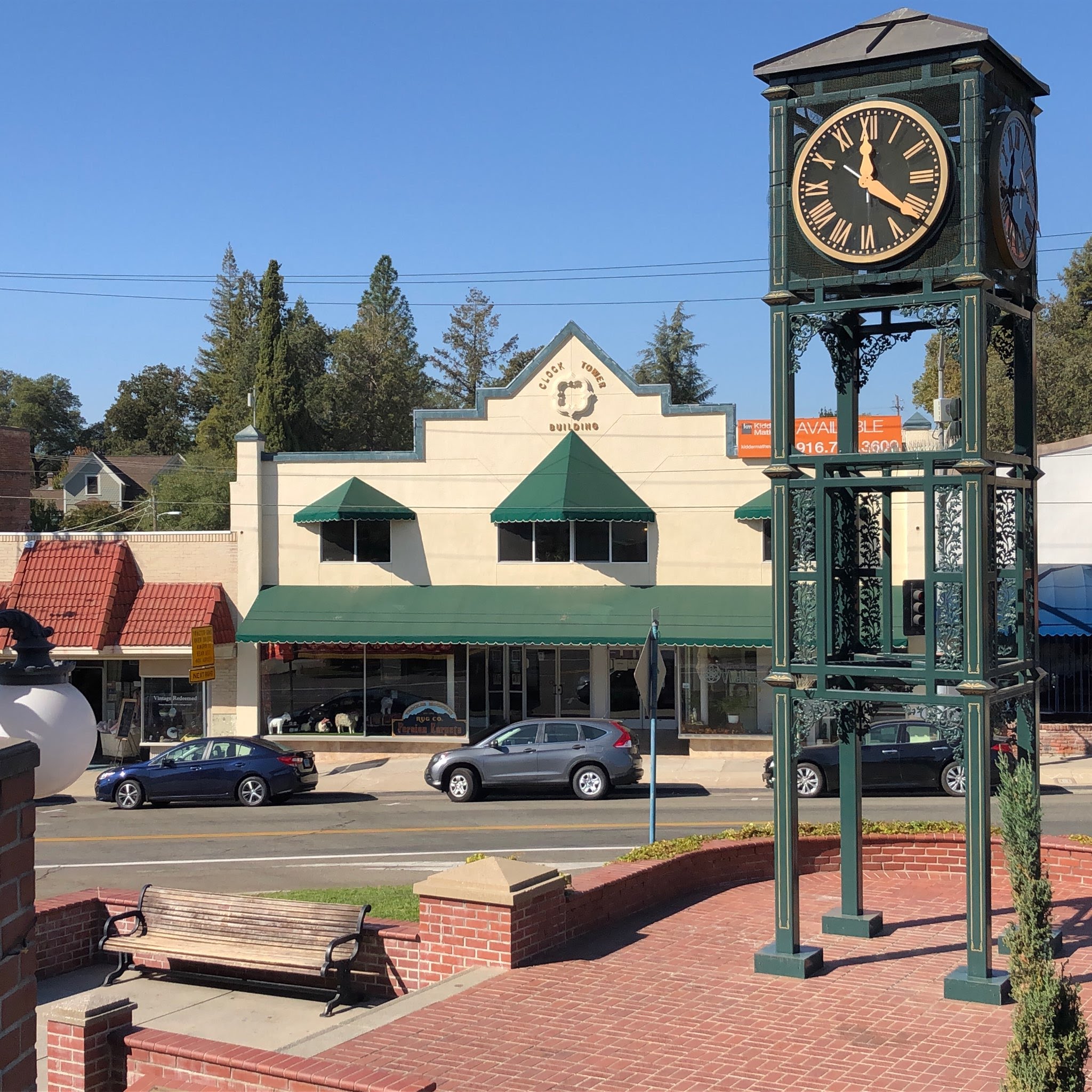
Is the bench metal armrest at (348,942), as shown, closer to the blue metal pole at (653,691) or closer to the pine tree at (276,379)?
the blue metal pole at (653,691)

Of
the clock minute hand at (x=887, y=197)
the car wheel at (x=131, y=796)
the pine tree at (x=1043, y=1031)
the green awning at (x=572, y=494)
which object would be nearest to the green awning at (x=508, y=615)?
the green awning at (x=572, y=494)

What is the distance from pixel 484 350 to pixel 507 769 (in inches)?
2177

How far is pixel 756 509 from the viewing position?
27.7 metres

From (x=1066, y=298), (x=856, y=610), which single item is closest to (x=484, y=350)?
(x=1066, y=298)

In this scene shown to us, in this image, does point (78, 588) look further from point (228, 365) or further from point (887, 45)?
point (228, 365)

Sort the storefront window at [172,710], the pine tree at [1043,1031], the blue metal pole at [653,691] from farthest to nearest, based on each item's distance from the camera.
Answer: the storefront window at [172,710] → the blue metal pole at [653,691] → the pine tree at [1043,1031]

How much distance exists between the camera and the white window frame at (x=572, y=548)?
28.8 metres

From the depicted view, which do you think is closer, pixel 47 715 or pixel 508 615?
pixel 47 715

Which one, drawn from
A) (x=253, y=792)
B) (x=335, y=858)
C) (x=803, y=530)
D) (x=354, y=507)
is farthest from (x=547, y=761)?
(x=803, y=530)

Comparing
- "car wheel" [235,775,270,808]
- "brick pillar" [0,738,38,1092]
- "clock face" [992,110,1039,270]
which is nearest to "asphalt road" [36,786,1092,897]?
"car wheel" [235,775,270,808]

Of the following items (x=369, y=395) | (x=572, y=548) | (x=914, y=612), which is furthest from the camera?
(x=369, y=395)

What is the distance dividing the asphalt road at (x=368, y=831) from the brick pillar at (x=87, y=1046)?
7.42 metres

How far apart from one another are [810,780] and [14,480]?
29960 millimetres

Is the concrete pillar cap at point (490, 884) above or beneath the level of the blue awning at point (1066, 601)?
beneath
